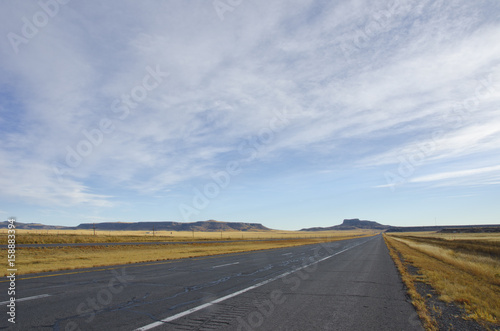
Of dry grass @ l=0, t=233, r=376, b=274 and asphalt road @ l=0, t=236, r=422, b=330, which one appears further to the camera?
dry grass @ l=0, t=233, r=376, b=274

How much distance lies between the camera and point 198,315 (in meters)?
6.70

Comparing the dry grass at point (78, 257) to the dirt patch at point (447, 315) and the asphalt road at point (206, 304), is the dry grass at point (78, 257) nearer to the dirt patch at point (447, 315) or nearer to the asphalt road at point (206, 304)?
the asphalt road at point (206, 304)

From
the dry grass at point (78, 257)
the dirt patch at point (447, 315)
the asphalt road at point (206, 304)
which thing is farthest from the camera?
the dry grass at point (78, 257)

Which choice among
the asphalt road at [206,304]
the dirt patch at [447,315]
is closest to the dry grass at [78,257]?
the asphalt road at [206,304]

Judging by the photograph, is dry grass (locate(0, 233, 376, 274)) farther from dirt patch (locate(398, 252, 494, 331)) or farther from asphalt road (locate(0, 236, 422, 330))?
dirt patch (locate(398, 252, 494, 331))

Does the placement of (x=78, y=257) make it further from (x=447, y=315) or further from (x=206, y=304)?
(x=447, y=315)

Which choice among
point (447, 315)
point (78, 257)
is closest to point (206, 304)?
point (447, 315)

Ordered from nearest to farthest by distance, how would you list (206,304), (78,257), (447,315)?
(447,315) → (206,304) → (78,257)

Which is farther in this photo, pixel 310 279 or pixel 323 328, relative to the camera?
pixel 310 279

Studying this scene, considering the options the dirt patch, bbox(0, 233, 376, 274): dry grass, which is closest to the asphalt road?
the dirt patch

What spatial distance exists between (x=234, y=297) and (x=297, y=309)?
204 centimetres

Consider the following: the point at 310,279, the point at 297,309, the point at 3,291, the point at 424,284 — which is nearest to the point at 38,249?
the point at 3,291

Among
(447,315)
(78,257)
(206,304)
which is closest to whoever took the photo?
(447,315)

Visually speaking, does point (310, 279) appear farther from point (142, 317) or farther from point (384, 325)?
point (142, 317)
